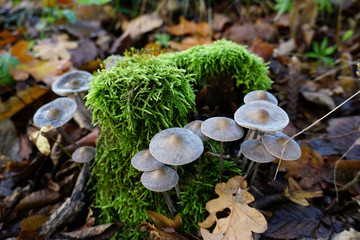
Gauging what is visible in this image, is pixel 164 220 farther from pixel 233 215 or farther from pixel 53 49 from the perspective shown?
pixel 53 49

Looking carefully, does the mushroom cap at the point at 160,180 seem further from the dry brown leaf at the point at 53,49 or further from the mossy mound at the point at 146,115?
the dry brown leaf at the point at 53,49

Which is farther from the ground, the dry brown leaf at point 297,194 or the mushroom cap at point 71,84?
the mushroom cap at point 71,84

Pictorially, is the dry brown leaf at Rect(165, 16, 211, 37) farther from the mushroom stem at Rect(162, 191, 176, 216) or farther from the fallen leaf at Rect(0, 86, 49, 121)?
the mushroom stem at Rect(162, 191, 176, 216)

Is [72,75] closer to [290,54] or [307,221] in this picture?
[307,221]

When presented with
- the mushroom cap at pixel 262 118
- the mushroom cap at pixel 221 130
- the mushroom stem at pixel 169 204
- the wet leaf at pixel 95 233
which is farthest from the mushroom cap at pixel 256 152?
the wet leaf at pixel 95 233

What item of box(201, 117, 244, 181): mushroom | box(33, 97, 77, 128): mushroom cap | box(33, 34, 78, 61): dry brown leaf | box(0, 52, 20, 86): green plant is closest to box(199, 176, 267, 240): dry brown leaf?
box(201, 117, 244, 181): mushroom

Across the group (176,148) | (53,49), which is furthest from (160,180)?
(53,49)
